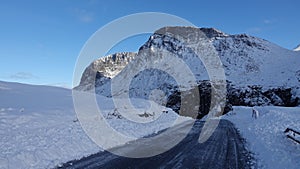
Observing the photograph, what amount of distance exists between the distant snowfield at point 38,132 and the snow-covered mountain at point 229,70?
88.5 m

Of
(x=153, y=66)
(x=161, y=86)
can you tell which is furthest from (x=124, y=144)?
(x=153, y=66)

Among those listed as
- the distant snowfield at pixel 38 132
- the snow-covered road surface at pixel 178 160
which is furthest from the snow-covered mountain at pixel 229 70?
the snow-covered road surface at pixel 178 160

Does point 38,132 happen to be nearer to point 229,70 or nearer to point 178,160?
point 178,160

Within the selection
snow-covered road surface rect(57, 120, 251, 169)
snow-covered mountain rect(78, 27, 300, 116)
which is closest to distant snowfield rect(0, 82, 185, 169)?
snow-covered road surface rect(57, 120, 251, 169)

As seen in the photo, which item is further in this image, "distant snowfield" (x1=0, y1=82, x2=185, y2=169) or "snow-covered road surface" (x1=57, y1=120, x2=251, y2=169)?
"distant snowfield" (x1=0, y1=82, x2=185, y2=169)

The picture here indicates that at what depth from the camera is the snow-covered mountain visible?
4678 inches

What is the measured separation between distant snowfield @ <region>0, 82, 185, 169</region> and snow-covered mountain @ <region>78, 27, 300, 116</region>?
88509mm

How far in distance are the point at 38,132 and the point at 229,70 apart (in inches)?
5686

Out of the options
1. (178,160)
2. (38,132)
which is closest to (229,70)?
(38,132)

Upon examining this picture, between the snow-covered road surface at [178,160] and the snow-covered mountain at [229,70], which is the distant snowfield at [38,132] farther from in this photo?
the snow-covered mountain at [229,70]

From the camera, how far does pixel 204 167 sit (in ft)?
28.3

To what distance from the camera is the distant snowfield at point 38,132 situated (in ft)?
30.8

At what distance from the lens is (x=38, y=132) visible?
14.2 m

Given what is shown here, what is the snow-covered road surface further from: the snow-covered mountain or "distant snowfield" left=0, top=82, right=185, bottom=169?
the snow-covered mountain
